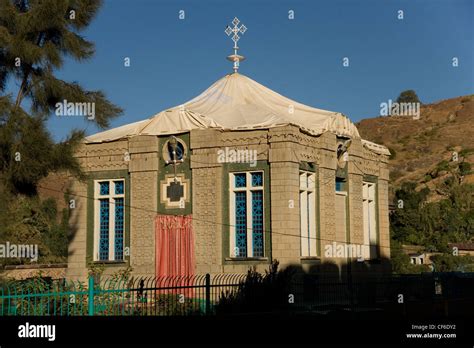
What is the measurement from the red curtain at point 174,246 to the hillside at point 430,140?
2530 inches

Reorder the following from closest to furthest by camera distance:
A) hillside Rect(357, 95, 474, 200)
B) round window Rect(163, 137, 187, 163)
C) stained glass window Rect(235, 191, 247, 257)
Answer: stained glass window Rect(235, 191, 247, 257) → round window Rect(163, 137, 187, 163) → hillside Rect(357, 95, 474, 200)

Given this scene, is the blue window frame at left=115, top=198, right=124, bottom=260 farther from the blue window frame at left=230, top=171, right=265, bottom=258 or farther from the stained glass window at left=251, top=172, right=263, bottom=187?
the stained glass window at left=251, top=172, right=263, bottom=187

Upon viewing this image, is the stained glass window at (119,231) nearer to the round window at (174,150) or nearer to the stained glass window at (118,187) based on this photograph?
the stained glass window at (118,187)

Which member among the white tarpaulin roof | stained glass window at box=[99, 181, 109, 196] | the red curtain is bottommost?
the red curtain

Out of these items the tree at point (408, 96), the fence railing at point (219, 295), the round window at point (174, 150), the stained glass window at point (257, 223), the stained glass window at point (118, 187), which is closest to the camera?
the fence railing at point (219, 295)

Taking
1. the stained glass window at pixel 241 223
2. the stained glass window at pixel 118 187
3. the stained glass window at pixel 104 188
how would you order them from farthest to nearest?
1. the stained glass window at pixel 104 188
2. the stained glass window at pixel 118 187
3. the stained glass window at pixel 241 223

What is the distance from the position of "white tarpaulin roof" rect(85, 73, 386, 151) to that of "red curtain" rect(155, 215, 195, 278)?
12.0 feet

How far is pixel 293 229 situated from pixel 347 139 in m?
6.51

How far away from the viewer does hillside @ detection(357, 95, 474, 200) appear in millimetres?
97812

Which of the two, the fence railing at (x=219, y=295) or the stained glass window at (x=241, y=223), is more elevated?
the stained glass window at (x=241, y=223)

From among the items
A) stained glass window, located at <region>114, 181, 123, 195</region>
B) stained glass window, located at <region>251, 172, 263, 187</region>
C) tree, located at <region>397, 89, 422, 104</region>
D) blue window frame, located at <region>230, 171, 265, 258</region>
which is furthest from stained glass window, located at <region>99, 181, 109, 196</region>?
tree, located at <region>397, 89, 422, 104</region>

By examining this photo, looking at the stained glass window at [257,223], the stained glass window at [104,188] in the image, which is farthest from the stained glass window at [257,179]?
the stained glass window at [104,188]

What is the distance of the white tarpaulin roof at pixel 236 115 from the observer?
29.1 meters

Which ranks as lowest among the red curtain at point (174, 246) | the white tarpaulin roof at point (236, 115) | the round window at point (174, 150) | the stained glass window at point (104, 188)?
the red curtain at point (174, 246)
